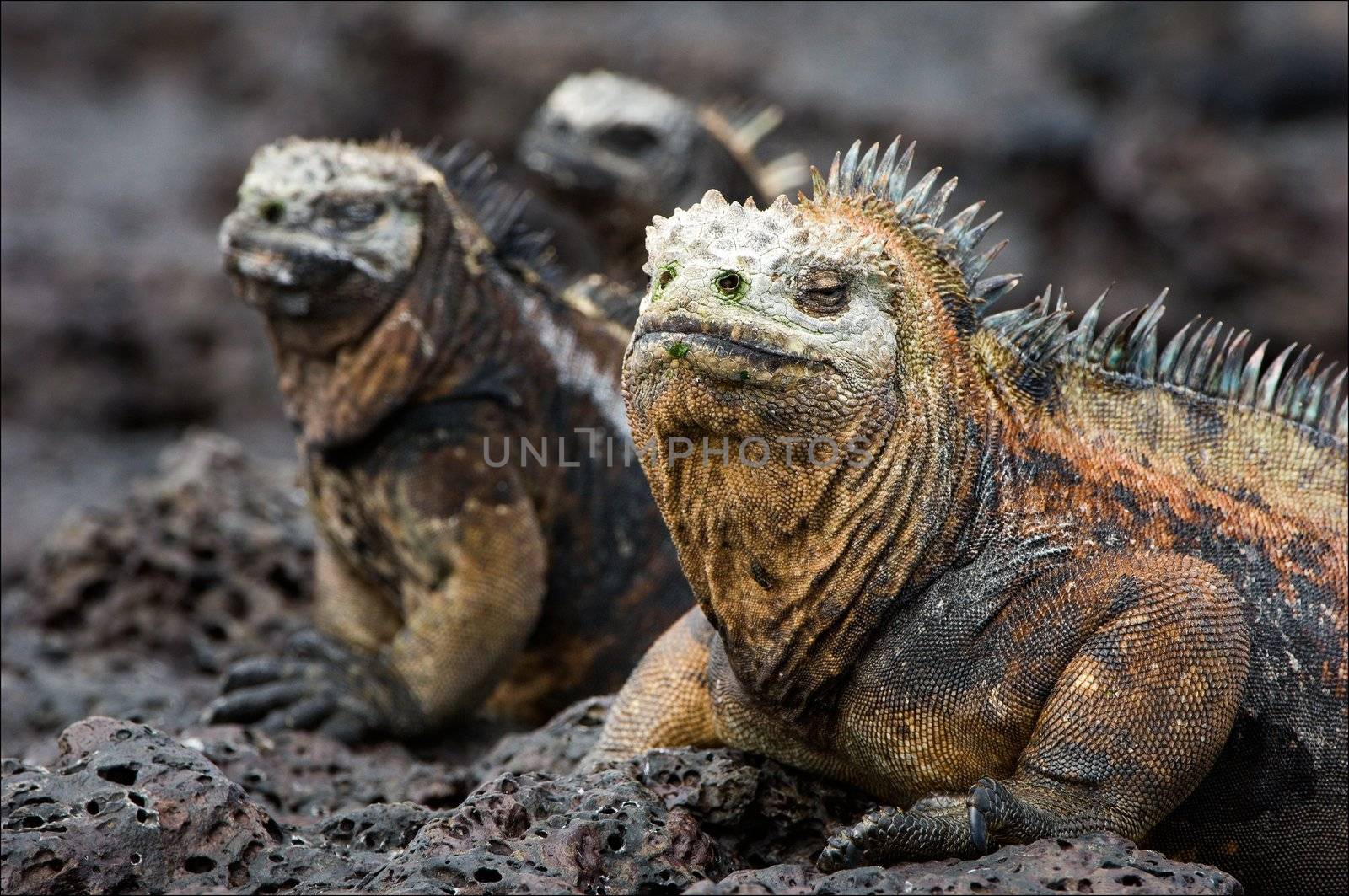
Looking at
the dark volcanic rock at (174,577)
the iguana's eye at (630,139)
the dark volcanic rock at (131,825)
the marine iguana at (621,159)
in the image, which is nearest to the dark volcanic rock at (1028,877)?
the dark volcanic rock at (131,825)

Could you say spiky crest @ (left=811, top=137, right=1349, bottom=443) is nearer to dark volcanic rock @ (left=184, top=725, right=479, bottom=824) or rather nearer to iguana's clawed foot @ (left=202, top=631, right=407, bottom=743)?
dark volcanic rock @ (left=184, top=725, right=479, bottom=824)

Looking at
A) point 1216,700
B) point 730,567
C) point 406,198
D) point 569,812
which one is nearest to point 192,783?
point 569,812

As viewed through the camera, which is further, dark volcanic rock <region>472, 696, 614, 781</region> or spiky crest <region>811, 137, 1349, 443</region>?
dark volcanic rock <region>472, 696, 614, 781</region>

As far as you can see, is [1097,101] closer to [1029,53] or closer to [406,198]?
[1029,53]

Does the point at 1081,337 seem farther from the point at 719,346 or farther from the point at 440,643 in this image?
the point at 440,643

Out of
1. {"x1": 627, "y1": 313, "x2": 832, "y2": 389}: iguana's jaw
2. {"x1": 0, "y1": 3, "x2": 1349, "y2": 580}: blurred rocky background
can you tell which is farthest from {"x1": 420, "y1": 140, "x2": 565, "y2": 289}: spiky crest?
{"x1": 0, "y1": 3, "x2": 1349, "y2": 580}: blurred rocky background

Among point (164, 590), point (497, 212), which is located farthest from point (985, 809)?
point (164, 590)
